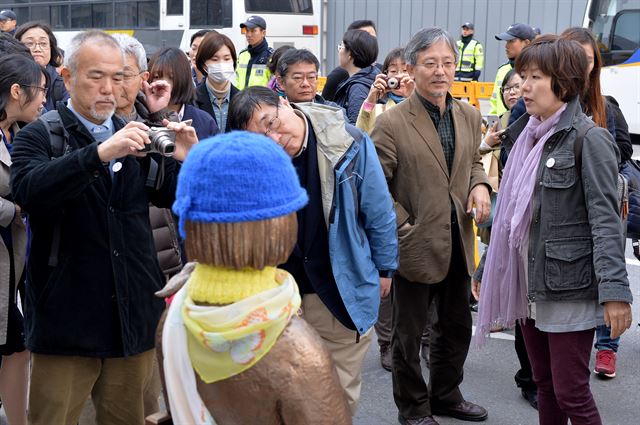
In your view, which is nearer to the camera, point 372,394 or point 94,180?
point 94,180

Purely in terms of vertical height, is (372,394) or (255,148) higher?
(255,148)

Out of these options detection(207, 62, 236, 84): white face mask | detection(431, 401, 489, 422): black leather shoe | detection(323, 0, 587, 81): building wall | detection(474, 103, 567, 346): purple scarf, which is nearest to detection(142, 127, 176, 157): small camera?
detection(474, 103, 567, 346): purple scarf

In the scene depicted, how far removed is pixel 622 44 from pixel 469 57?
2428 millimetres

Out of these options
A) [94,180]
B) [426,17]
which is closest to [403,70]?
[94,180]

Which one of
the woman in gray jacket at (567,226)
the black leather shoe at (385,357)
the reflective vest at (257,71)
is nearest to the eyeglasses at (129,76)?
the woman in gray jacket at (567,226)

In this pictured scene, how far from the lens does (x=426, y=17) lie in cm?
1489

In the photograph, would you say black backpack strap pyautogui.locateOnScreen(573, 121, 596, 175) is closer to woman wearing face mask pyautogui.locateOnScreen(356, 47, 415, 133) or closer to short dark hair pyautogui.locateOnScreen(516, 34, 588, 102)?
short dark hair pyautogui.locateOnScreen(516, 34, 588, 102)

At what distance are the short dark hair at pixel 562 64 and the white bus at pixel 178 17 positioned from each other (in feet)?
41.8

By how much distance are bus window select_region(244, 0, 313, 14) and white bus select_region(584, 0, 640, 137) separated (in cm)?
578

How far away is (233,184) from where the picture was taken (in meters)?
1.68

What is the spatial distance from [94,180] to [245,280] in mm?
1026

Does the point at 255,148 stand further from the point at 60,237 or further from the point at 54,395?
the point at 54,395

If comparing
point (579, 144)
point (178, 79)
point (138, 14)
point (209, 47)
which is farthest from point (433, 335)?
point (138, 14)

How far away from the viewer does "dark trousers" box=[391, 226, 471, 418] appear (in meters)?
4.05
